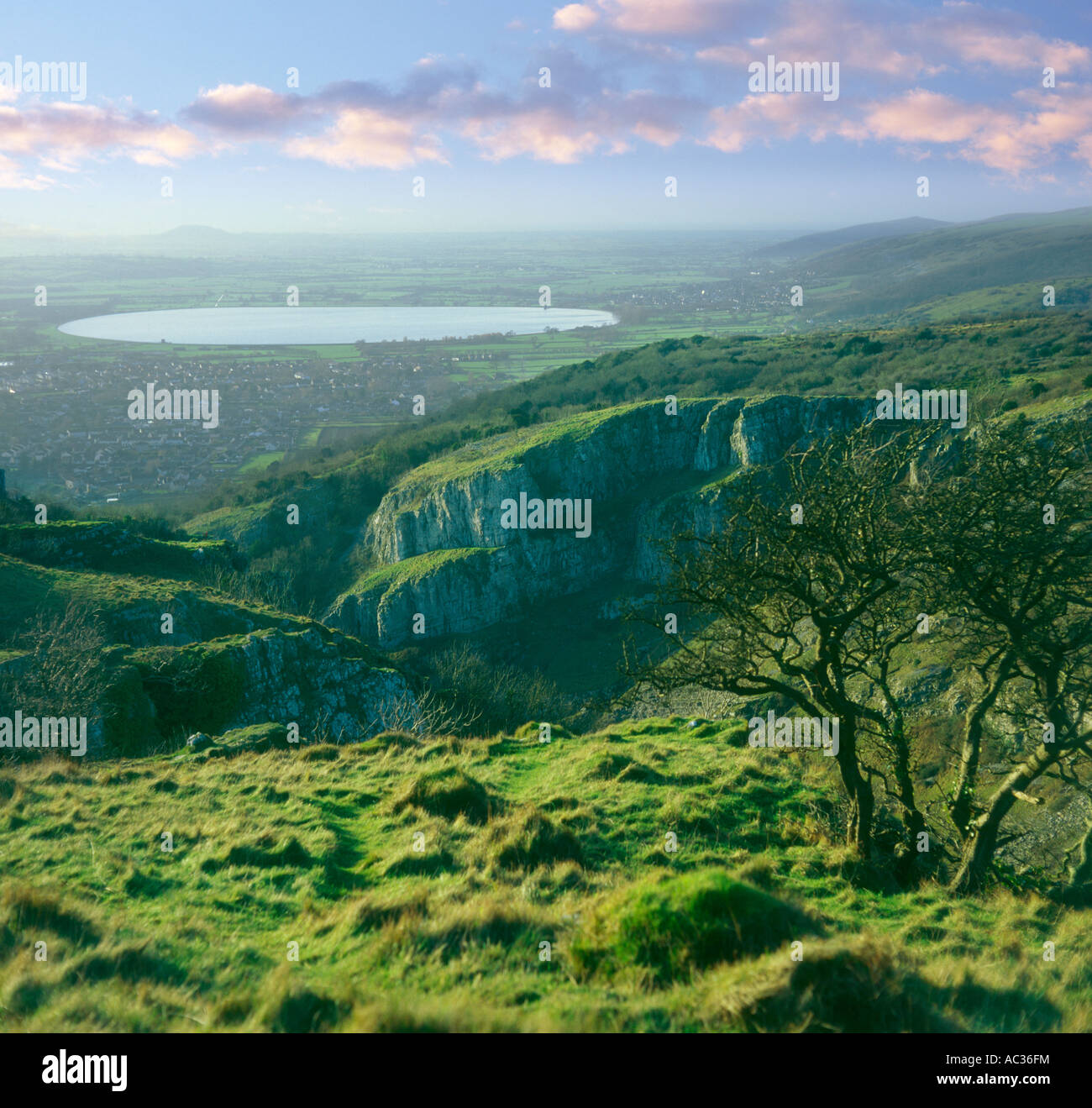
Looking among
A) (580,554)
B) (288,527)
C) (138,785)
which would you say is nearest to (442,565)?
(580,554)

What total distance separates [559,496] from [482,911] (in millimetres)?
75365

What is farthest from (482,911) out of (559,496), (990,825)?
(559,496)

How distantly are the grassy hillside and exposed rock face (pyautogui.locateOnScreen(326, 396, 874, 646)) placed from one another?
59.0 meters

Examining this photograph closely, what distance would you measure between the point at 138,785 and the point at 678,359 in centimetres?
11426

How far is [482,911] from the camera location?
8.88 meters

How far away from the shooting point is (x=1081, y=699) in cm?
1237

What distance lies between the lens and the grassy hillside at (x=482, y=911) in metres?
6.57

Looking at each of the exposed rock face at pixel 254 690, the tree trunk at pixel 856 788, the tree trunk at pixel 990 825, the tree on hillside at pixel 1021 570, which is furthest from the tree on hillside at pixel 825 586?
the exposed rock face at pixel 254 690

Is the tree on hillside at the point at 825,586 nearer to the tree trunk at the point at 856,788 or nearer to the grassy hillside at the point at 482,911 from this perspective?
the tree trunk at the point at 856,788

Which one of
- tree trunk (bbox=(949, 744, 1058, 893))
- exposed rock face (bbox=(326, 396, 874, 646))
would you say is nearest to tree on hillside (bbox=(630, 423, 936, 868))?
tree trunk (bbox=(949, 744, 1058, 893))

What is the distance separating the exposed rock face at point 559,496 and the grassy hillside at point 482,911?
59025 millimetres

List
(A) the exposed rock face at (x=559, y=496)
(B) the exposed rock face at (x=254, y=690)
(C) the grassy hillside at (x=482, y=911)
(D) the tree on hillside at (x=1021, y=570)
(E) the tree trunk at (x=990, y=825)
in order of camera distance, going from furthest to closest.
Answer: (A) the exposed rock face at (x=559, y=496)
(B) the exposed rock face at (x=254, y=690)
(E) the tree trunk at (x=990, y=825)
(D) the tree on hillside at (x=1021, y=570)
(C) the grassy hillside at (x=482, y=911)

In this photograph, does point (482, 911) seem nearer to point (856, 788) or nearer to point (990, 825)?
point (856, 788)
